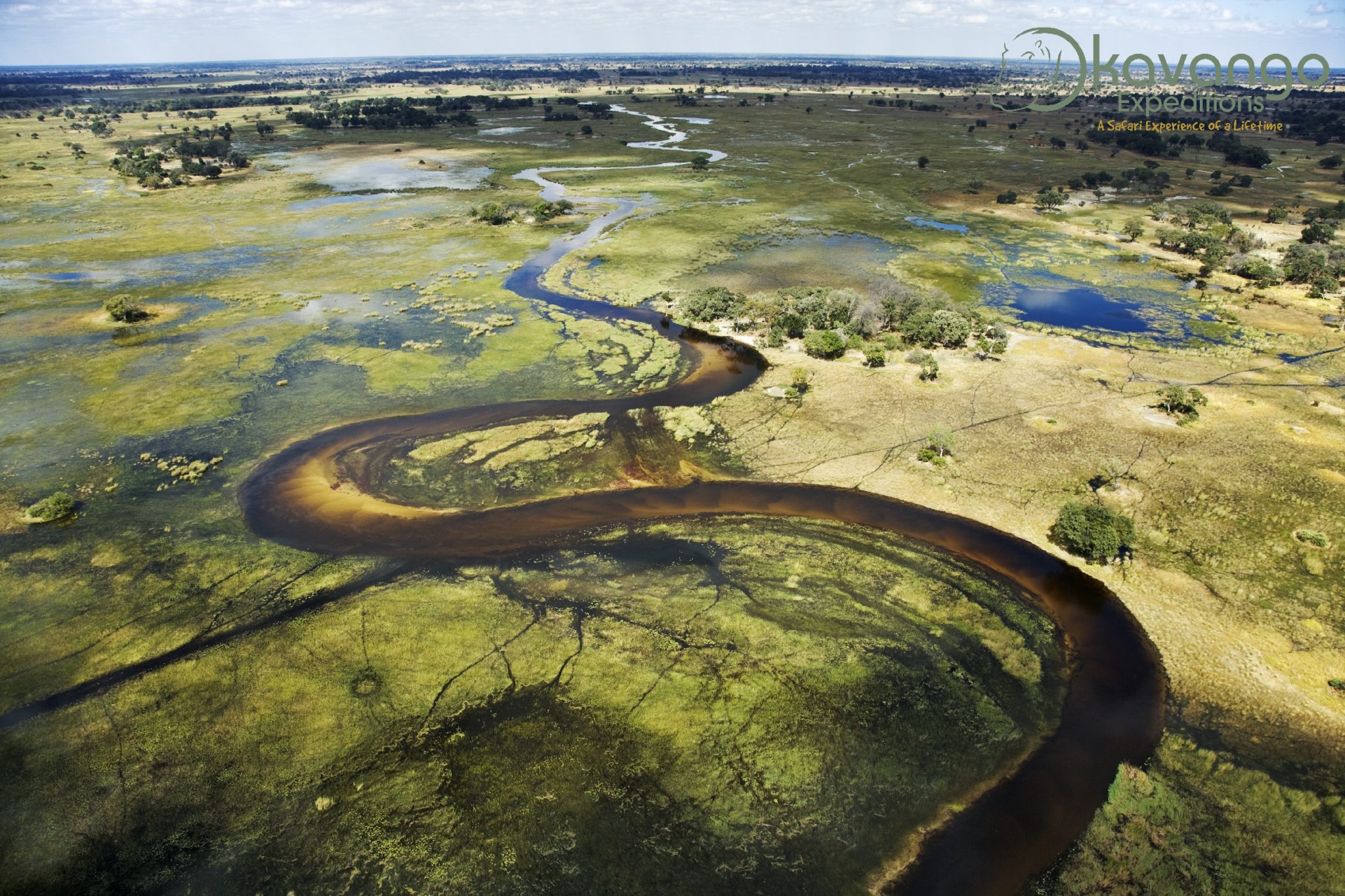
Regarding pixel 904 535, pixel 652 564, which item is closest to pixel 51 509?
pixel 652 564

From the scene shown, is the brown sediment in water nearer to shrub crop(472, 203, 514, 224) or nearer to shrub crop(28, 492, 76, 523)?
shrub crop(28, 492, 76, 523)

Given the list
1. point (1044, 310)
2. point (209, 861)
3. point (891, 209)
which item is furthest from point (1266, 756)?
point (891, 209)

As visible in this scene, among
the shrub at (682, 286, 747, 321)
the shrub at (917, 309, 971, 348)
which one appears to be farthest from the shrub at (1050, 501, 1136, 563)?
the shrub at (682, 286, 747, 321)

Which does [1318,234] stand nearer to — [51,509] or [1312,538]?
[1312,538]

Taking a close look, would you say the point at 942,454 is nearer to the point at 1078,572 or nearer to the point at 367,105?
the point at 1078,572

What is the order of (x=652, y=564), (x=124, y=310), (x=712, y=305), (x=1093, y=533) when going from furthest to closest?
(x=712, y=305) → (x=124, y=310) → (x=652, y=564) → (x=1093, y=533)

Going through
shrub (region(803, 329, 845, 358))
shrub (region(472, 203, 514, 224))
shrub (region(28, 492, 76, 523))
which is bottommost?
shrub (region(28, 492, 76, 523))
